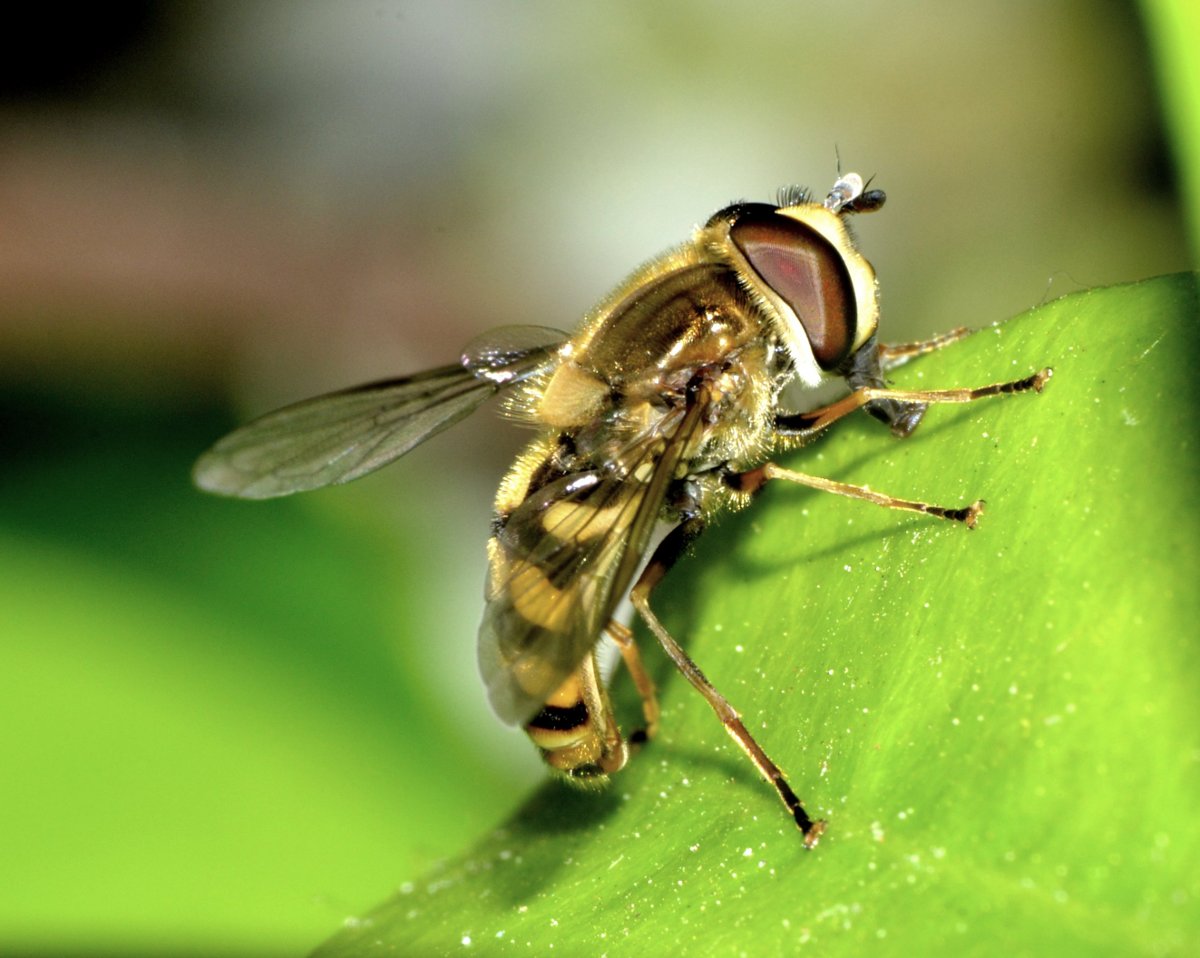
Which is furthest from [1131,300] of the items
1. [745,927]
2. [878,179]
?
[878,179]

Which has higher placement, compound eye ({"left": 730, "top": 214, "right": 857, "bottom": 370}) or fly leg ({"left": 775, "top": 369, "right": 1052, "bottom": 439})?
compound eye ({"left": 730, "top": 214, "right": 857, "bottom": 370})

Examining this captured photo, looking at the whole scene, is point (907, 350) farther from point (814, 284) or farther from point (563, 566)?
point (563, 566)

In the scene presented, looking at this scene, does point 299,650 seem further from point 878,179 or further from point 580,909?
point 878,179

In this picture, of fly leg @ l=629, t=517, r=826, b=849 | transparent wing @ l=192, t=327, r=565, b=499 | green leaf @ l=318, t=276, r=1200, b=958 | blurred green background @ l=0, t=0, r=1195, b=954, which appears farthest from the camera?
blurred green background @ l=0, t=0, r=1195, b=954

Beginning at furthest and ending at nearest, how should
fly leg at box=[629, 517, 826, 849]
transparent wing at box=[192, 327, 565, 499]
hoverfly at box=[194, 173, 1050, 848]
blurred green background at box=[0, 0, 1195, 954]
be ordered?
blurred green background at box=[0, 0, 1195, 954]
transparent wing at box=[192, 327, 565, 499]
hoverfly at box=[194, 173, 1050, 848]
fly leg at box=[629, 517, 826, 849]

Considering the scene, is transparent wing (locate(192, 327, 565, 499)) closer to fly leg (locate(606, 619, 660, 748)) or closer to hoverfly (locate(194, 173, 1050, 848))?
hoverfly (locate(194, 173, 1050, 848))

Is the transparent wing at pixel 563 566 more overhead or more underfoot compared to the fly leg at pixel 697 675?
more overhead

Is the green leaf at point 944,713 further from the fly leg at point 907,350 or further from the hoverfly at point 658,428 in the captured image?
the fly leg at point 907,350

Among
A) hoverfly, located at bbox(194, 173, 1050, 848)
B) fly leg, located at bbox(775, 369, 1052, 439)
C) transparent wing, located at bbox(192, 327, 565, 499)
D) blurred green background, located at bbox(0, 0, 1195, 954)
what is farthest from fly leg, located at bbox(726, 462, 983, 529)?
blurred green background, located at bbox(0, 0, 1195, 954)

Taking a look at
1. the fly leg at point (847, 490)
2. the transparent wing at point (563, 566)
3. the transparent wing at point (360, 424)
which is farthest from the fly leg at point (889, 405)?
the transparent wing at point (360, 424)
